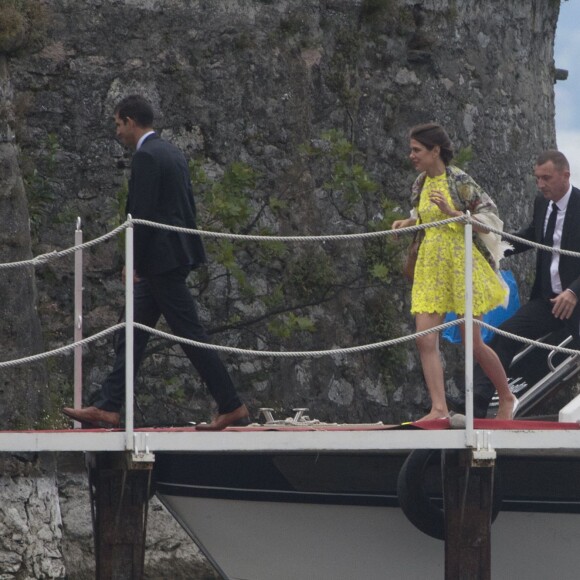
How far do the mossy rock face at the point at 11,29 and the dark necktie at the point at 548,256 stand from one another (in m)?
3.62

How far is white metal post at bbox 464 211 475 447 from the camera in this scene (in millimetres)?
7082

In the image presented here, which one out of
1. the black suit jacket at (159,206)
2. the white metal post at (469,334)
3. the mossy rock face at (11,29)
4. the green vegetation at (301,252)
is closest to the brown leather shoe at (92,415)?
the black suit jacket at (159,206)

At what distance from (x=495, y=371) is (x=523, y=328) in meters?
0.72

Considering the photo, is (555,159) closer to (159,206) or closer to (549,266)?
(549,266)

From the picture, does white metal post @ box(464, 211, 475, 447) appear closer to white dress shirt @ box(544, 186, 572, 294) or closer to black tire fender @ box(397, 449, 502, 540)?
black tire fender @ box(397, 449, 502, 540)

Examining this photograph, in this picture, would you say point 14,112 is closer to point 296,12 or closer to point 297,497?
point 296,12

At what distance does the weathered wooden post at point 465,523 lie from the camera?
7.34 m

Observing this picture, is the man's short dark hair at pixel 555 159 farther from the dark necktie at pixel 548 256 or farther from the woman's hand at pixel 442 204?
the woman's hand at pixel 442 204

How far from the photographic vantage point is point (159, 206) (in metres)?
7.50

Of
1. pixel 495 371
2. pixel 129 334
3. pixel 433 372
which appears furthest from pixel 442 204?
pixel 129 334

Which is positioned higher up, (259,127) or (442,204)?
(259,127)

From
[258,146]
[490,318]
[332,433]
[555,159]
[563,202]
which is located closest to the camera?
[332,433]

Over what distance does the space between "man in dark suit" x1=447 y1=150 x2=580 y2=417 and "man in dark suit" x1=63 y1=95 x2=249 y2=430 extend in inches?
65.5

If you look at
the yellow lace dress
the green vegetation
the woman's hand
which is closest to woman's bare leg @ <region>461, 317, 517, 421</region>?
the yellow lace dress
